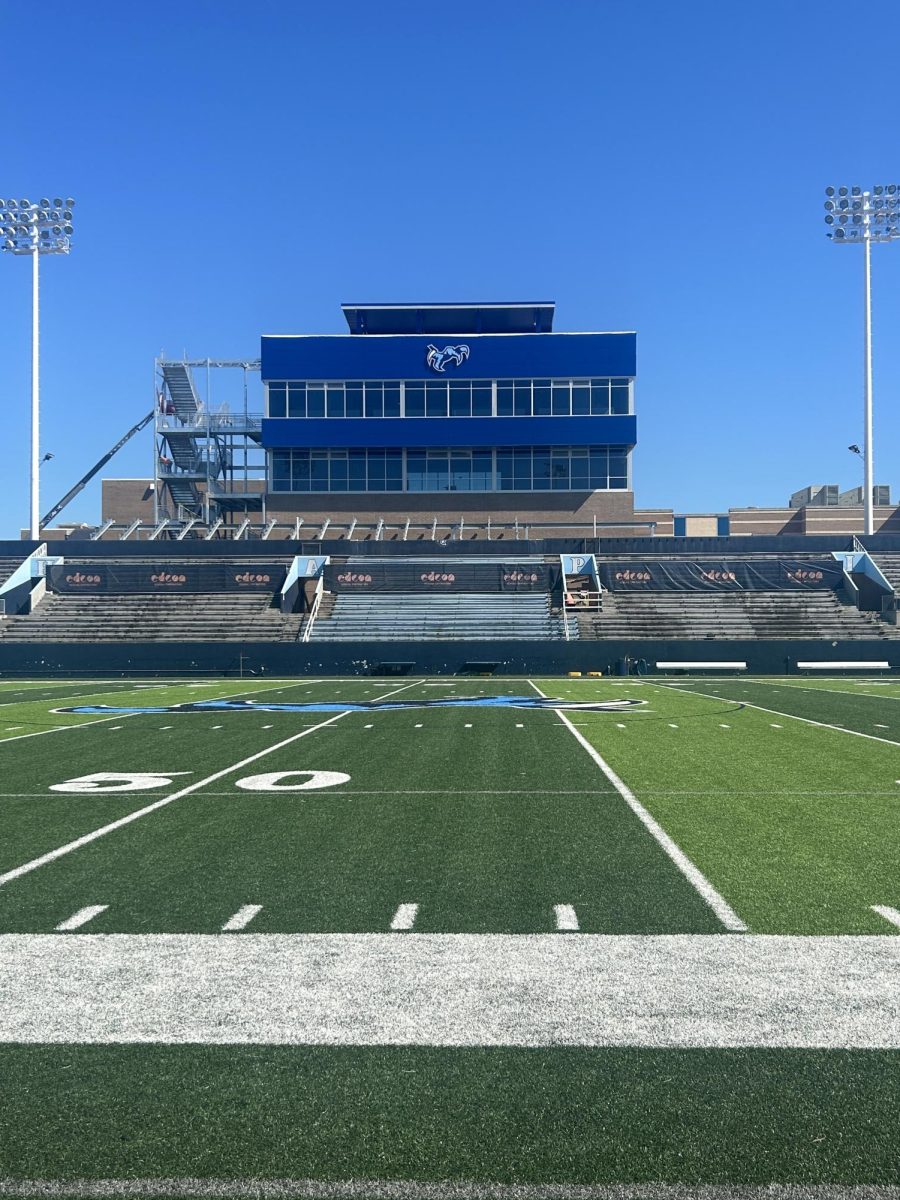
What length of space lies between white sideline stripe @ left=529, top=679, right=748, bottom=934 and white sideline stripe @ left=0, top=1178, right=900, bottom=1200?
9.06 feet

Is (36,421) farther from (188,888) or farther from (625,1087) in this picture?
(625,1087)

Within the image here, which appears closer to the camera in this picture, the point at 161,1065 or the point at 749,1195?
the point at 749,1195

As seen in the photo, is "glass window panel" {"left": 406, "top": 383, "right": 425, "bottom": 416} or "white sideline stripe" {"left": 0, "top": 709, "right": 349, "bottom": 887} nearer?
"white sideline stripe" {"left": 0, "top": 709, "right": 349, "bottom": 887}

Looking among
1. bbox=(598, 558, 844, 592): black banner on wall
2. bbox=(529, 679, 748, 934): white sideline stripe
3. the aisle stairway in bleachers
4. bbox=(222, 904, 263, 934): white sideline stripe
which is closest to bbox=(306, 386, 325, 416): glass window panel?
the aisle stairway in bleachers

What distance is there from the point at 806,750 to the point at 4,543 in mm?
46456

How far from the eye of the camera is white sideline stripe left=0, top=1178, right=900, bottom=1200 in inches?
132

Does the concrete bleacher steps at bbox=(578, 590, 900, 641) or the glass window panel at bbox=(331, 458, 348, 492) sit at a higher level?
the glass window panel at bbox=(331, 458, 348, 492)

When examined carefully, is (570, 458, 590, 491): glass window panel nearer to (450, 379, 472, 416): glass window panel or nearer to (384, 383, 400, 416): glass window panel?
(450, 379, 472, 416): glass window panel

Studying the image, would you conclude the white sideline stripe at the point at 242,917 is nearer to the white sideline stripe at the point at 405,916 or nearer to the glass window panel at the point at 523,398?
the white sideline stripe at the point at 405,916

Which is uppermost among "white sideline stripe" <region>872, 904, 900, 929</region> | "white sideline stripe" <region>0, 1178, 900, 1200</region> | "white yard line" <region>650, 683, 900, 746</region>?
"white sideline stripe" <region>872, 904, 900, 929</region>

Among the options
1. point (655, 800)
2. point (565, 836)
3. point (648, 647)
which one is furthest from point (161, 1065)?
point (648, 647)

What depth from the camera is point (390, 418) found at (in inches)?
2502

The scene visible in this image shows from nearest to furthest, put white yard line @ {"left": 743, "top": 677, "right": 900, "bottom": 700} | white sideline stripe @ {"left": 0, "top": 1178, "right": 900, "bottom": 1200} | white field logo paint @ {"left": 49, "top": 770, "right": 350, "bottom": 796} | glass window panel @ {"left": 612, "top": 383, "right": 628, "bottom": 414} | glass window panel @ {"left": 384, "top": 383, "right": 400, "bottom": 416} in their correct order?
white sideline stripe @ {"left": 0, "top": 1178, "right": 900, "bottom": 1200}
white field logo paint @ {"left": 49, "top": 770, "right": 350, "bottom": 796}
white yard line @ {"left": 743, "top": 677, "right": 900, "bottom": 700}
glass window panel @ {"left": 612, "top": 383, "right": 628, "bottom": 414}
glass window panel @ {"left": 384, "top": 383, "right": 400, "bottom": 416}

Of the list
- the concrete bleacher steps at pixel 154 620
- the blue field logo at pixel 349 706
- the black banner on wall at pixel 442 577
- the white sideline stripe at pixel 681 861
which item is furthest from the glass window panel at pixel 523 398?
the white sideline stripe at pixel 681 861
